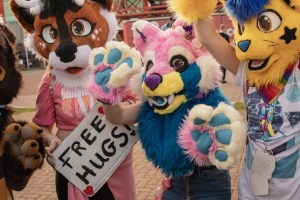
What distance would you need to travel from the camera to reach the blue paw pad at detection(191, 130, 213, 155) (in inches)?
72.1

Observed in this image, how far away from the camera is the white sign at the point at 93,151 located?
255 centimetres

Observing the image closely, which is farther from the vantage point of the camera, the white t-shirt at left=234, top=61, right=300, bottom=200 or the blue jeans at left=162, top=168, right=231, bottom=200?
the blue jeans at left=162, top=168, right=231, bottom=200

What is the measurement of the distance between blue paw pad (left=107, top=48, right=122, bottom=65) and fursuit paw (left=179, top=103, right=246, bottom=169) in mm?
533

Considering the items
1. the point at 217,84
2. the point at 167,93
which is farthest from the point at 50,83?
the point at 217,84

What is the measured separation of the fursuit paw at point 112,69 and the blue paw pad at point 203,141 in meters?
0.48

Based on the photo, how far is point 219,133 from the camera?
5.79 ft

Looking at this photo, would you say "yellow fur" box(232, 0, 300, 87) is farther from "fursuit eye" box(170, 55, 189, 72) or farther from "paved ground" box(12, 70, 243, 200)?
"paved ground" box(12, 70, 243, 200)

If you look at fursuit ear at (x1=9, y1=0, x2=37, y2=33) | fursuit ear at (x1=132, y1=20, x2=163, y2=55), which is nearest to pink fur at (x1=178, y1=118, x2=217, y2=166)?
fursuit ear at (x1=132, y1=20, x2=163, y2=55)

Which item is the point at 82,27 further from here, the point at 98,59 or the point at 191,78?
the point at 191,78

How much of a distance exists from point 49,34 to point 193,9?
1.00 meters

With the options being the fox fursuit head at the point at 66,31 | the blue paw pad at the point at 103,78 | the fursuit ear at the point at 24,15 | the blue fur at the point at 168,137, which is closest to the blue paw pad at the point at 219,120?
the blue fur at the point at 168,137

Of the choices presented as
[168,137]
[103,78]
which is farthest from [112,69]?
[168,137]

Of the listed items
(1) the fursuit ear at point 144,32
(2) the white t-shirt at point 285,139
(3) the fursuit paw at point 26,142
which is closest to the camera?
(2) the white t-shirt at point 285,139

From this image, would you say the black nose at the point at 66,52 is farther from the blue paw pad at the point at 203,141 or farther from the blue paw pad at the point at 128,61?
the blue paw pad at the point at 203,141
